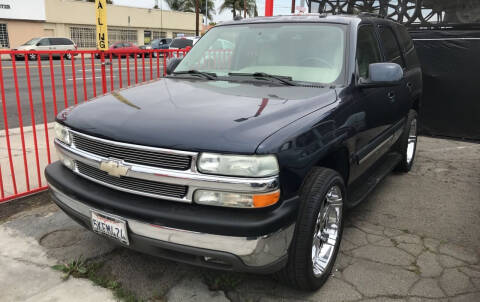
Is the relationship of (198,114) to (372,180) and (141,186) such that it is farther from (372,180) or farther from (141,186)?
(372,180)

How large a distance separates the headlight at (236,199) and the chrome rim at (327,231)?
649 mm

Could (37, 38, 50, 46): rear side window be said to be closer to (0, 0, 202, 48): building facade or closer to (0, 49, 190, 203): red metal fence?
(0, 0, 202, 48): building facade

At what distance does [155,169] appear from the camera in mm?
2391

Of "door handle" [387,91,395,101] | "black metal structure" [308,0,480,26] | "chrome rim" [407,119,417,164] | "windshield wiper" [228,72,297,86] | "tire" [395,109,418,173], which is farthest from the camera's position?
"black metal structure" [308,0,480,26]

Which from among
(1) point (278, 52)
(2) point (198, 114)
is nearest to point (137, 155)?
(2) point (198, 114)

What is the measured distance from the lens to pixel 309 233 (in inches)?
99.3

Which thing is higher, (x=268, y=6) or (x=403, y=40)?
(x=268, y=6)

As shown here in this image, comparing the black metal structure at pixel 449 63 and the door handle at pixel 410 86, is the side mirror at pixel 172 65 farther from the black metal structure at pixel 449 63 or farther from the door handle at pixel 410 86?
the black metal structure at pixel 449 63

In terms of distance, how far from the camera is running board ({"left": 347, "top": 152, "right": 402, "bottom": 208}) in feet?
11.7

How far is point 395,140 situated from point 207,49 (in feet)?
7.46

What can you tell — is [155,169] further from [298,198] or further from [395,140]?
[395,140]

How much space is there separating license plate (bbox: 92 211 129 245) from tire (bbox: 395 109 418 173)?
3.55 m

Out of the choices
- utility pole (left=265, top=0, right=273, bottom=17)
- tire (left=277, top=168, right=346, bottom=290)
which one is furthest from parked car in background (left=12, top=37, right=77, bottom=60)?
tire (left=277, top=168, right=346, bottom=290)

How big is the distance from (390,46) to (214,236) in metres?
3.23
